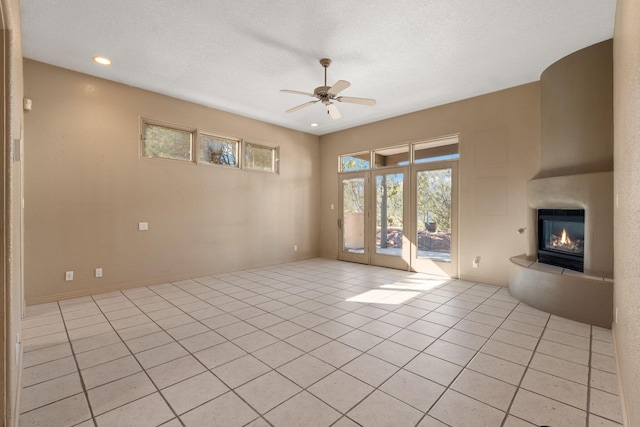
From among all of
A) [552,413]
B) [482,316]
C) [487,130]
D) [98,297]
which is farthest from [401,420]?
[487,130]

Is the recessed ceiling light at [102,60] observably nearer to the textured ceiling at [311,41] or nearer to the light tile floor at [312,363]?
the textured ceiling at [311,41]

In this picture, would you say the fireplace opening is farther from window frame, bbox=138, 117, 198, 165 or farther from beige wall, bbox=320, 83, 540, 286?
window frame, bbox=138, 117, 198, 165

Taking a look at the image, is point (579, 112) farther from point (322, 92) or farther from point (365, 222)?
point (365, 222)

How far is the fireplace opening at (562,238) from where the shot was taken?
356 centimetres

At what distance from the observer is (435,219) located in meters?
5.41

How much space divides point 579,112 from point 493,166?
1316mm

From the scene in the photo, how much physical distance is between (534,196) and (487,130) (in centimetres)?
140

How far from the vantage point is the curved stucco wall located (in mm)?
3312

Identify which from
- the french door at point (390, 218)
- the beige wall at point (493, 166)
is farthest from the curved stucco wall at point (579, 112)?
the french door at point (390, 218)

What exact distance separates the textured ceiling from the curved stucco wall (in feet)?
0.66

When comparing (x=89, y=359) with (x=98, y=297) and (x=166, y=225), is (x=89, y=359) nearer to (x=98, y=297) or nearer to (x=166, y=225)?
(x=98, y=297)

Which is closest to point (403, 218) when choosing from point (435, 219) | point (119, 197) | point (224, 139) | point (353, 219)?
point (435, 219)

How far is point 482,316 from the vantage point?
3334 mm

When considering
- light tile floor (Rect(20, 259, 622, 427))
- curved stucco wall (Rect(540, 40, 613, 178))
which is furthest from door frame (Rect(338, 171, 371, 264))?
curved stucco wall (Rect(540, 40, 613, 178))
